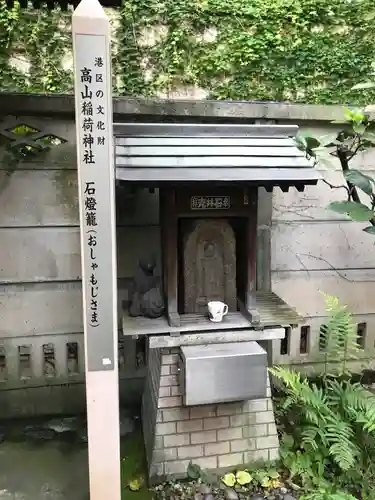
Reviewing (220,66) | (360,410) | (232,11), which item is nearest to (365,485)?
(360,410)

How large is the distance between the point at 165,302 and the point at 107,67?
1961 millimetres

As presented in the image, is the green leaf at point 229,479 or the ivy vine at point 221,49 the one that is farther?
the ivy vine at point 221,49

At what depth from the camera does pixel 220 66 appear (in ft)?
15.1

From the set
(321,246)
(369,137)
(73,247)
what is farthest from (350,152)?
(73,247)

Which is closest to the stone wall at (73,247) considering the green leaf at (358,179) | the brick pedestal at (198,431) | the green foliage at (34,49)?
the green foliage at (34,49)

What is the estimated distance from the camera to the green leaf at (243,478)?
361 centimetres

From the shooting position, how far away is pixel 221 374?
3.38m

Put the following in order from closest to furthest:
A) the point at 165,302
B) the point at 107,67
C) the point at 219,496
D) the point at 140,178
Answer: the point at 107,67
the point at 140,178
the point at 219,496
the point at 165,302

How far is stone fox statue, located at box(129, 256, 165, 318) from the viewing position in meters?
3.64

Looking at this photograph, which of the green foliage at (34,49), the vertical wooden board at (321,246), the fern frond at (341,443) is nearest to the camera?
the fern frond at (341,443)

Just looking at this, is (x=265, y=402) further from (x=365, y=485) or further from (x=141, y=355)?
(x=141, y=355)

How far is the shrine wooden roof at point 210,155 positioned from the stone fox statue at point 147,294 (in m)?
1.05

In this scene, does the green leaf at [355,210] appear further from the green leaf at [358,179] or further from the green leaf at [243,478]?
the green leaf at [243,478]

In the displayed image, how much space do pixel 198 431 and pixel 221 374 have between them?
66cm
